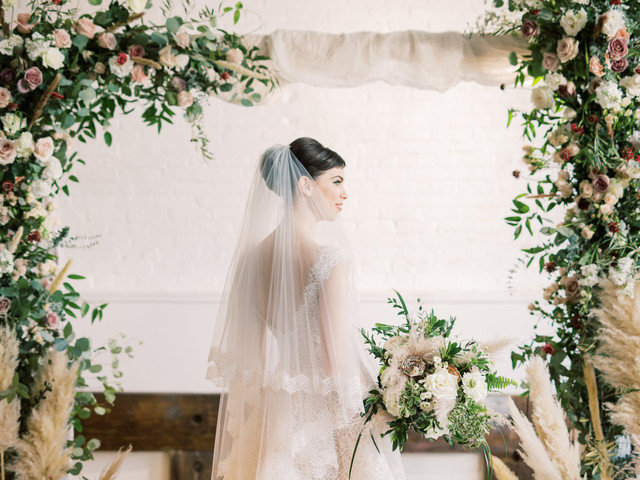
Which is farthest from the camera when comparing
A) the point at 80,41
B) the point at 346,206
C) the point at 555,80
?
the point at 346,206

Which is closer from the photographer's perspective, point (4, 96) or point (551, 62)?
point (4, 96)

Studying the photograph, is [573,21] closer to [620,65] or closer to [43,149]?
[620,65]

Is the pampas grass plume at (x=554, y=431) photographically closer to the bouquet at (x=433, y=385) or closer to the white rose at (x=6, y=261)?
the bouquet at (x=433, y=385)

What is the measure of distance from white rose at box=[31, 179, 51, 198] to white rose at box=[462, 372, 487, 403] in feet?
5.62

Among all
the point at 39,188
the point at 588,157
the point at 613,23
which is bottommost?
the point at 39,188

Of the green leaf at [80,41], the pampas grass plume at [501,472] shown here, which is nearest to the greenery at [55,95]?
the green leaf at [80,41]

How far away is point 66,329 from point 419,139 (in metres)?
2.35

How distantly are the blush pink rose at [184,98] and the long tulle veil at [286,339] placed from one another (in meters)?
0.38

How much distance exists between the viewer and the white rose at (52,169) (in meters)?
2.34

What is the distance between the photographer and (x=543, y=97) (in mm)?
2379

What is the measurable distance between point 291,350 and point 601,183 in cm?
134

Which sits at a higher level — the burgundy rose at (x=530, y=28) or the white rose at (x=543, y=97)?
the burgundy rose at (x=530, y=28)

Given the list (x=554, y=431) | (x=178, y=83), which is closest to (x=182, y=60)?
(x=178, y=83)

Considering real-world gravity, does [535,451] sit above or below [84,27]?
below
